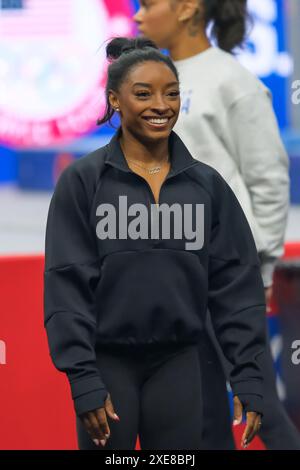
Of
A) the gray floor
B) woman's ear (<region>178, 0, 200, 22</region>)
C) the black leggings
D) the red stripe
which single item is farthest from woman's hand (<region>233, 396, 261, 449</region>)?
the gray floor

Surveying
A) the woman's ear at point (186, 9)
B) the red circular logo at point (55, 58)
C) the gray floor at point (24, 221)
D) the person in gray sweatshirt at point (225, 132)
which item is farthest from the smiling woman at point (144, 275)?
the red circular logo at point (55, 58)

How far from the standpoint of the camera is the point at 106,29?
1178 centimetres

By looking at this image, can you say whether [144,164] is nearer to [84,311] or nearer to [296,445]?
[84,311]

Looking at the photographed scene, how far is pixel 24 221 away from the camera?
1084 cm

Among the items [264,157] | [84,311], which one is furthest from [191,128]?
[84,311]

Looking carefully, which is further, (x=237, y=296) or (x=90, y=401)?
(x=237, y=296)

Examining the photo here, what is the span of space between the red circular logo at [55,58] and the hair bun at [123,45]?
Result: 8.78m

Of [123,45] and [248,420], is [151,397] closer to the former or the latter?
[248,420]

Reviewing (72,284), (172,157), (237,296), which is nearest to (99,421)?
(72,284)

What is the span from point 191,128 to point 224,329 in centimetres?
90

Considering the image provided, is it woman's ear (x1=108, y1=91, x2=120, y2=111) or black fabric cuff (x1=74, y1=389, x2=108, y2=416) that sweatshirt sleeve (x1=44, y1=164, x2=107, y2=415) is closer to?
black fabric cuff (x1=74, y1=389, x2=108, y2=416)

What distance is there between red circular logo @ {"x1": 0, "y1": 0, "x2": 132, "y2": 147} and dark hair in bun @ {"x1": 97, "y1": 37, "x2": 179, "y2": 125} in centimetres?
878

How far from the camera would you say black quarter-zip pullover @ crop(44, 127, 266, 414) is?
2.66 meters

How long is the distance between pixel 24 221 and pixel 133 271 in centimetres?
823
